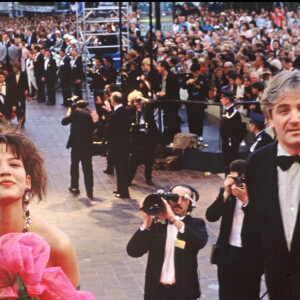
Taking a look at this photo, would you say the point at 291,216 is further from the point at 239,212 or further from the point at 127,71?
the point at 127,71


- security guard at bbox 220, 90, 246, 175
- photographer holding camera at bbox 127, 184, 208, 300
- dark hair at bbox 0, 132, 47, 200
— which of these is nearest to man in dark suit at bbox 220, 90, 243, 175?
security guard at bbox 220, 90, 246, 175

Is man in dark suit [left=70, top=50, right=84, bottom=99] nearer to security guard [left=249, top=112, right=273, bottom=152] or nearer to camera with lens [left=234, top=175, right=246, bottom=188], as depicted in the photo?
security guard [left=249, top=112, right=273, bottom=152]

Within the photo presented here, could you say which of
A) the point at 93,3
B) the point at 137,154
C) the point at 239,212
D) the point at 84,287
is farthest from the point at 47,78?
the point at 239,212

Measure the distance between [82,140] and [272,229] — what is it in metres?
8.40

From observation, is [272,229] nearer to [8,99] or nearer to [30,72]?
[8,99]

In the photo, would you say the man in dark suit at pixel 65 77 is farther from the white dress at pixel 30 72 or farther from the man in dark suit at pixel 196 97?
the man in dark suit at pixel 196 97

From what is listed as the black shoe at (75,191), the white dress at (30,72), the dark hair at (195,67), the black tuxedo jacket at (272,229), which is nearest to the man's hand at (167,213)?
the black tuxedo jacket at (272,229)

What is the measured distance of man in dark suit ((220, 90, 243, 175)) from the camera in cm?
1132

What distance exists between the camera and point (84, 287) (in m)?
7.34

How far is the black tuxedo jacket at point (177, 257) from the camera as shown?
4.91 metres

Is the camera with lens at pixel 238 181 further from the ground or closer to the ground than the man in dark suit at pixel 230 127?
further from the ground

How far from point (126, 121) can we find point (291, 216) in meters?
8.35

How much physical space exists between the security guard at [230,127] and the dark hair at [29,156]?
8471 millimetres

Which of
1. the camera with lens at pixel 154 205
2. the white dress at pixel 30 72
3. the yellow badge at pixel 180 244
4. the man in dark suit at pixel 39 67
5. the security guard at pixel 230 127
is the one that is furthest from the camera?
the white dress at pixel 30 72
